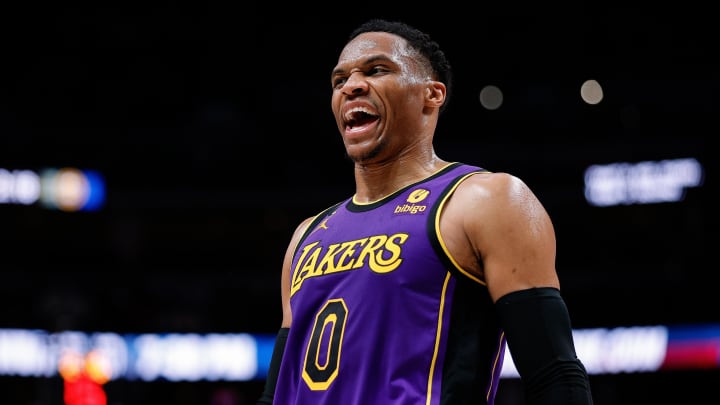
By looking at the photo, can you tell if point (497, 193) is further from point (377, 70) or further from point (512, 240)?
point (377, 70)

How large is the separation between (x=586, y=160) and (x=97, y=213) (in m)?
11.2

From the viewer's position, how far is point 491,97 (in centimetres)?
2116

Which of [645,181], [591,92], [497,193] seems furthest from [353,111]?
[591,92]

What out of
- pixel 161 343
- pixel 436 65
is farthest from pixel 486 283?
pixel 161 343

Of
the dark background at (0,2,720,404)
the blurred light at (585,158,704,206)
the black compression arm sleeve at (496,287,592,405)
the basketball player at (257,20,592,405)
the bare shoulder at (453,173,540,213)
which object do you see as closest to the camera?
the black compression arm sleeve at (496,287,592,405)

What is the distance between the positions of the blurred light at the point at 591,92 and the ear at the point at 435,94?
1826 cm

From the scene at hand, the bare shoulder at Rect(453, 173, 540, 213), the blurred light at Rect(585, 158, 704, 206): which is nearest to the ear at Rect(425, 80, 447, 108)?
the bare shoulder at Rect(453, 173, 540, 213)

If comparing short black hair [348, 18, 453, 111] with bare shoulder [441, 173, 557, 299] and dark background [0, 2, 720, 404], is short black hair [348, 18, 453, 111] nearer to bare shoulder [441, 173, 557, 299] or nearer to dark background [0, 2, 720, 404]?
bare shoulder [441, 173, 557, 299]

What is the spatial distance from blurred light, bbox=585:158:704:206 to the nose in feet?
55.6

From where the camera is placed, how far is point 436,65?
3156 mm

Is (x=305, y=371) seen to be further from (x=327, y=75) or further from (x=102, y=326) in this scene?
(x=327, y=75)

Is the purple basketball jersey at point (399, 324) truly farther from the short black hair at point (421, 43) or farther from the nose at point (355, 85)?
the short black hair at point (421, 43)

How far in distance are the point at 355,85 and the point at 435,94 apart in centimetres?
32

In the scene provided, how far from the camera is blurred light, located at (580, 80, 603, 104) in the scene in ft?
67.4
